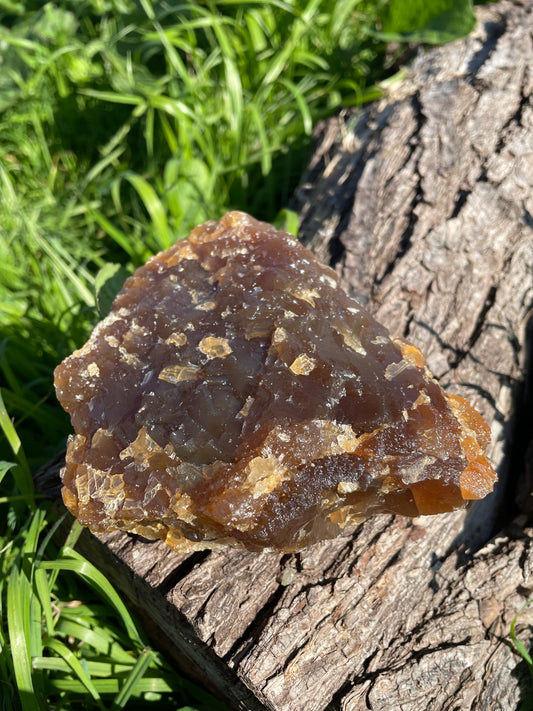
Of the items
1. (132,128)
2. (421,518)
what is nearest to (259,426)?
(421,518)

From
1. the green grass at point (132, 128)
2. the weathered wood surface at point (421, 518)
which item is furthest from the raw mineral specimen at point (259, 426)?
the green grass at point (132, 128)

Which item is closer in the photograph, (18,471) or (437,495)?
(437,495)

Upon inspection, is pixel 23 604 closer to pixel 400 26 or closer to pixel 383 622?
pixel 383 622

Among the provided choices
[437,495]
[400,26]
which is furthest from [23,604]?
[400,26]

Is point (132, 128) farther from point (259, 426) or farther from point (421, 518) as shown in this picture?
point (421, 518)

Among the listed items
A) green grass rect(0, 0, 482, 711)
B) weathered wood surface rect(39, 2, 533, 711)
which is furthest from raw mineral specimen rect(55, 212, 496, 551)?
green grass rect(0, 0, 482, 711)

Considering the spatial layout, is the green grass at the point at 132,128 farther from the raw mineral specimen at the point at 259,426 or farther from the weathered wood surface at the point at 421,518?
the raw mineral specimen at the point at 259,426
